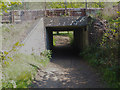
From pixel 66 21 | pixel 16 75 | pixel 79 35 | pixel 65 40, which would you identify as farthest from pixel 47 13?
pixel 65 40

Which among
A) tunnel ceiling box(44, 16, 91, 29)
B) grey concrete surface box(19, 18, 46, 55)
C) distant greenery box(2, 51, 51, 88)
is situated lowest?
distant greenery box(2, 51, 51, 88)

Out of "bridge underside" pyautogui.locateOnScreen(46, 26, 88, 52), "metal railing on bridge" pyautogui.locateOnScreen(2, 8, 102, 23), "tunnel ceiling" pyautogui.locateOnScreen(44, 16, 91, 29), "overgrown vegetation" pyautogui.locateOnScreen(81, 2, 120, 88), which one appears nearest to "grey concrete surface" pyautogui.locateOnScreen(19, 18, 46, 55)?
"tunnel ceiling" pyautogui.locateOnScreen(44, 16, 91, 29)

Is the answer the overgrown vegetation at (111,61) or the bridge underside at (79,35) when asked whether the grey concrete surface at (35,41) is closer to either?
the bridge underside at (79,35)

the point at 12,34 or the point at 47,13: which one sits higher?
the point at 47,13

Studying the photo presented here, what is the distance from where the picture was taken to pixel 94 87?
436cm

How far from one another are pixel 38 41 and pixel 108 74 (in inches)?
180

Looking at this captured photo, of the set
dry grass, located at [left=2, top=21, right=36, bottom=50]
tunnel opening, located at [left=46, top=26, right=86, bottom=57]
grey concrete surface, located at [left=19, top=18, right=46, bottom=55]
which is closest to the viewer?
dry grass, located at [left=2, top=21, right=36, bottom=50]

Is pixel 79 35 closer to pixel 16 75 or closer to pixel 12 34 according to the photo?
pixel 12 34

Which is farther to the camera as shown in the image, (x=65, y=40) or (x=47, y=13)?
(x=65, y=40)

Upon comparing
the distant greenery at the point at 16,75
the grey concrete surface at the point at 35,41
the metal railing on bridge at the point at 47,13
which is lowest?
the distant greenery at the point at 16,75

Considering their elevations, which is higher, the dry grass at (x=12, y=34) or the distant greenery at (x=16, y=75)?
the dry grass at (x=12, y=34)

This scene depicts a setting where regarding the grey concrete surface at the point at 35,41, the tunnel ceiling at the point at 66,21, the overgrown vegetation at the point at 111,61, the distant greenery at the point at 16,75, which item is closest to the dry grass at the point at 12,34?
the grey concrete surface at the point at 35,41

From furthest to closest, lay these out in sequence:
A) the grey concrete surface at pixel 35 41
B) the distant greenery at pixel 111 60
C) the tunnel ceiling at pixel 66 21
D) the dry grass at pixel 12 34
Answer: the tunnel ceiling at pixel 66 21
the grey concrete surface at pixel 35 41
the dry grass at pixel 12 34
the distant greenery at pixel 111 60

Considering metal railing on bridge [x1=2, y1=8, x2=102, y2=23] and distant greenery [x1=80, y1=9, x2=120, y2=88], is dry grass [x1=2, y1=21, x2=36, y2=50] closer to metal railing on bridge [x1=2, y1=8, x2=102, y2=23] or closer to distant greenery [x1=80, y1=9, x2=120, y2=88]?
metal railing on bridge [x1=2, y1=8, x2=102, y2=23]
